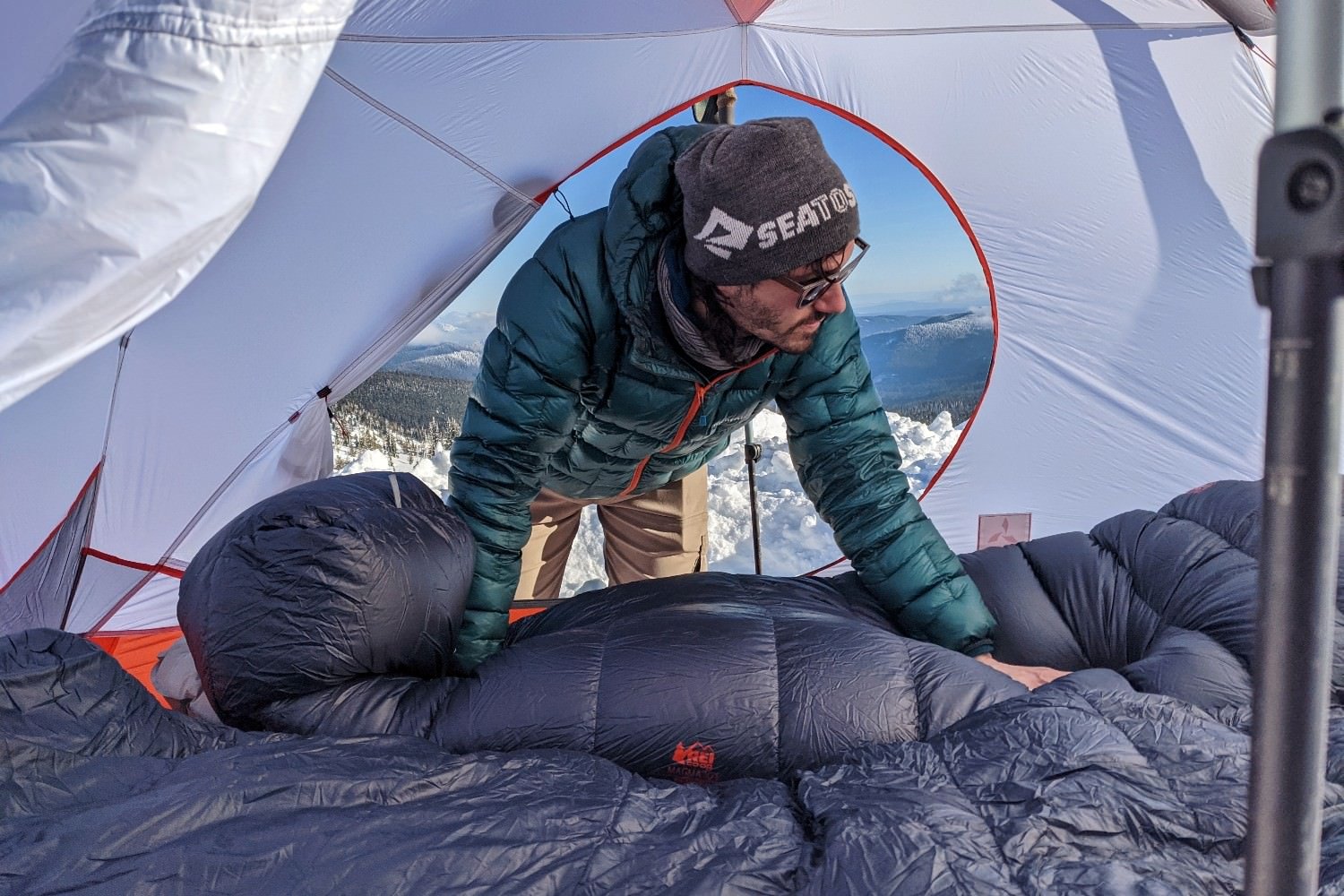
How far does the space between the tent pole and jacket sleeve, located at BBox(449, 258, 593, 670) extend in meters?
1.08

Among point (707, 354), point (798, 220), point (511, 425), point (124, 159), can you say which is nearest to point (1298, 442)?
point (124, 159)

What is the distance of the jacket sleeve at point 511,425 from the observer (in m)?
1.40

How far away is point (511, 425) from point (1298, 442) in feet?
3.70

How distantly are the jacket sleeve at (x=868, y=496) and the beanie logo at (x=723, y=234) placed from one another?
300mm

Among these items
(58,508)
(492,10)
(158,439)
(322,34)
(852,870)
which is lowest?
(852,870)

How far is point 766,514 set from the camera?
9.53 ft

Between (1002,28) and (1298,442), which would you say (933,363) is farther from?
(1298,442)

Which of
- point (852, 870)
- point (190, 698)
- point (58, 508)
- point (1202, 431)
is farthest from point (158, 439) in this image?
point (1202, 431)

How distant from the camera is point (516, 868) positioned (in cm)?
82

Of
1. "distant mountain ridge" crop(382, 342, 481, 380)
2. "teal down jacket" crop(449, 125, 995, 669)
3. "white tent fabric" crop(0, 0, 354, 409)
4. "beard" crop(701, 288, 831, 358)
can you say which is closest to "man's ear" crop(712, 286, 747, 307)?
"beard" crop(701, 288, 831, 358)

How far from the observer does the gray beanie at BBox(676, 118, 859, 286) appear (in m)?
1.20

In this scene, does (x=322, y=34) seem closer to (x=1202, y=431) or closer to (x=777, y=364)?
(x=777, y=364)

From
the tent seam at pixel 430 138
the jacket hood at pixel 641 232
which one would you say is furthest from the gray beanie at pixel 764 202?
the tent seam at pixel 430 138

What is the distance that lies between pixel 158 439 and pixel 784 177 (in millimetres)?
1602
